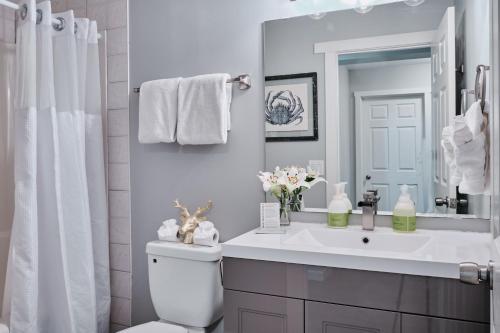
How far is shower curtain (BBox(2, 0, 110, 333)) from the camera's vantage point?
1.72 m

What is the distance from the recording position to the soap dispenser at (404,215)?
5.06 ft

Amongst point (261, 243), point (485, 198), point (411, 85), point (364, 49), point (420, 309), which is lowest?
point (420, 309)

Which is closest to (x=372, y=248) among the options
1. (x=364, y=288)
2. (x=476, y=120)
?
(x=364, y=288)

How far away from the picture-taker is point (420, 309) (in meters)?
1.16

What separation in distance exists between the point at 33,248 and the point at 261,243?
100cm

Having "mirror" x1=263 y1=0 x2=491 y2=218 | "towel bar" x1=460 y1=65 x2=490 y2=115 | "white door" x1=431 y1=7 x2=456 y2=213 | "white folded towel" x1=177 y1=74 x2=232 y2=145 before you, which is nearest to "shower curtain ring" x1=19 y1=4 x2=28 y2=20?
"white folded towel" x1=177 y1=74 x2=232 y2=145

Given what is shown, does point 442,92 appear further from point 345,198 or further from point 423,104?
point 345,198

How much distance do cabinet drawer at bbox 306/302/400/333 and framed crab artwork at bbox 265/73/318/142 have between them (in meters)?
0.75

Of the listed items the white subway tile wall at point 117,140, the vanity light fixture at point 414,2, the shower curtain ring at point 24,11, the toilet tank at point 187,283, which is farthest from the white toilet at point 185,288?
the vanity light fixture at point 414,2

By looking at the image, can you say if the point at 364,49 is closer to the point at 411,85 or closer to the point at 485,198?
the point at 411,85

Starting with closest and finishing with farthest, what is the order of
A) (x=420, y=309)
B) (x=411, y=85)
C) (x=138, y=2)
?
1. (x=420, y=309)
2. (x=411, y=85)
3. (x=138, y=2)

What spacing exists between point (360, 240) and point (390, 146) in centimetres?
40

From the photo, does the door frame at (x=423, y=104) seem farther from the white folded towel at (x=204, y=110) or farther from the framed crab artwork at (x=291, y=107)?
the white folded towel at (x=204, y=110)

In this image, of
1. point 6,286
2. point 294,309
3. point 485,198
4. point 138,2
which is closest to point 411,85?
point 485,198
